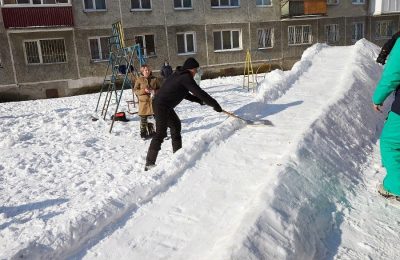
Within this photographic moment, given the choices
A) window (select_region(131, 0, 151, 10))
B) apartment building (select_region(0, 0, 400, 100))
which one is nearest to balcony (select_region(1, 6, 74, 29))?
apartment building (select_region(0, 0, 400, 100))

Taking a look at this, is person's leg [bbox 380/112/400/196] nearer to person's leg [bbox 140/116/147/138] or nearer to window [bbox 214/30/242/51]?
person's leg [bbox 140/116/147/138]

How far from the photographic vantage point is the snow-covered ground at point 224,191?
2.83 m

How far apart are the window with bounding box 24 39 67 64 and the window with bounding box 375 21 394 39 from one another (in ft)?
71.3

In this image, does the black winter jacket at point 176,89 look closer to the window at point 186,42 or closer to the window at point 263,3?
the window at point 186,42

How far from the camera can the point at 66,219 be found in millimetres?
3162

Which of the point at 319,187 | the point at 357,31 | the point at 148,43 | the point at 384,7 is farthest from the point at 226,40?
the point at 319,187

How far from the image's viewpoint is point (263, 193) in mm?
3293

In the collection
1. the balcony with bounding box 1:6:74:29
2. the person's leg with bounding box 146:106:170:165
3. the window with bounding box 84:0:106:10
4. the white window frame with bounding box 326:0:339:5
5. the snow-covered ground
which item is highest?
the white window frame with bounding box 326:0:339:5

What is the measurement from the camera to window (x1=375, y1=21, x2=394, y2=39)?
83.6 feet

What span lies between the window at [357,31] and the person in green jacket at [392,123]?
933 inches

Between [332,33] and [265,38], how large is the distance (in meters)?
5.49

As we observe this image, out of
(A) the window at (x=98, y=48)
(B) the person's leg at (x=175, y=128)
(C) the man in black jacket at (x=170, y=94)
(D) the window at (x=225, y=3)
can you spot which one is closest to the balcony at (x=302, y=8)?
(D) the window at (x=225, y=3)

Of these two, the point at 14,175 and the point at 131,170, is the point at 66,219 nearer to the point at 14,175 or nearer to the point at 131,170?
the point at 131,170

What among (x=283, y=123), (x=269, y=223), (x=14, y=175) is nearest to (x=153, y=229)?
(x=269, y=223)
